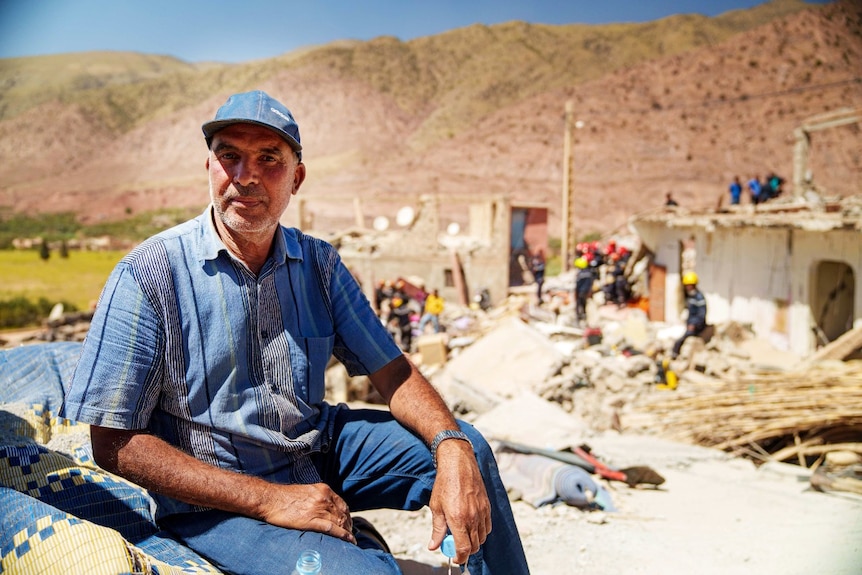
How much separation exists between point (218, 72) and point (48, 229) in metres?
46.1

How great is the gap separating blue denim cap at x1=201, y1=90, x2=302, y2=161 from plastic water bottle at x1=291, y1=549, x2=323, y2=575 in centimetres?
106

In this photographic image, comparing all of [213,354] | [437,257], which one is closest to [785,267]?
[437,257]

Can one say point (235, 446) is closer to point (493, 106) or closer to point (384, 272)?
point (384, 272)

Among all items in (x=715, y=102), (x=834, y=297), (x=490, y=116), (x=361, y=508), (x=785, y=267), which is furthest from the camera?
(x=490, y=116)

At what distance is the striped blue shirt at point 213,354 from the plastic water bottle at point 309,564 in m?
0.33

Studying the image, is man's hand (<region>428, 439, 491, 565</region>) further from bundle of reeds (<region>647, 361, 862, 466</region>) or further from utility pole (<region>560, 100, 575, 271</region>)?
utility pole (<region>560, 100, 575, 271</region>)

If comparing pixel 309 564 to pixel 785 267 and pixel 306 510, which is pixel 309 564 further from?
pixel 785 267

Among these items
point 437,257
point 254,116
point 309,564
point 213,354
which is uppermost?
point 254,116

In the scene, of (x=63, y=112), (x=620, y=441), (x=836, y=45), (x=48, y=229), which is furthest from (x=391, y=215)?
(x=63, y=112)

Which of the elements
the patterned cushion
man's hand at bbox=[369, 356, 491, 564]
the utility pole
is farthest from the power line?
the patterned cushion

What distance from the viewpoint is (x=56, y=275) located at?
98.2 feet

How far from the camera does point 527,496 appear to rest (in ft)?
11.4

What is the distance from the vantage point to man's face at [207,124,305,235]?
1.72 meters

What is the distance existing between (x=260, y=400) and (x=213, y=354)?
0.59 ft
